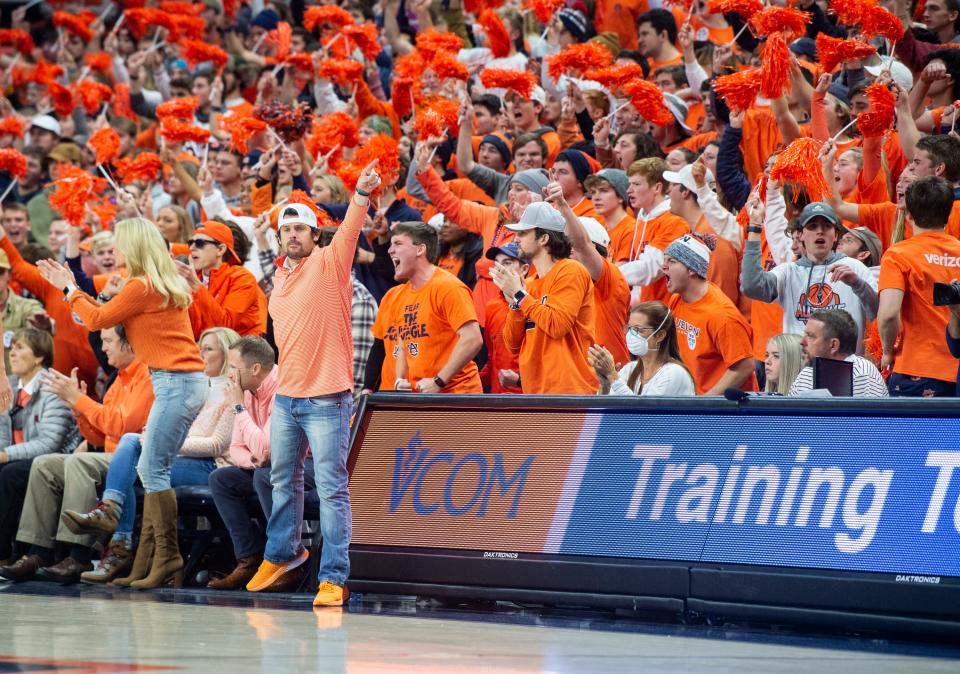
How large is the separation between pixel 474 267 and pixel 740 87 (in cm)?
250

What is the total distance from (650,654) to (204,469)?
176 inches

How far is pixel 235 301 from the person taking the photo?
1049cm

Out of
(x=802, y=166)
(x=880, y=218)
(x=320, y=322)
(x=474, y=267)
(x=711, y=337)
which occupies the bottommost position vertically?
(x=474, y=267)

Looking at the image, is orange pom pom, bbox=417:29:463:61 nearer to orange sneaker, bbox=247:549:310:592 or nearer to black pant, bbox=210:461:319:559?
black pant, bbox=210:461:319:559

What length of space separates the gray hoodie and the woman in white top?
62cm

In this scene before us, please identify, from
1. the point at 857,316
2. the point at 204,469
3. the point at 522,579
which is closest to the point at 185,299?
the point at 204,469

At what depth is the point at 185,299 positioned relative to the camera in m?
9.12

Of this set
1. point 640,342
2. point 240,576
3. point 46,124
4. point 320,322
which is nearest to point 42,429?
point 240,576

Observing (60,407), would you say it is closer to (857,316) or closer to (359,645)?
(359,645)

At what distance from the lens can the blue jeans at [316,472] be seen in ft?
25.8

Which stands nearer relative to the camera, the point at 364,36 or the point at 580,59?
the point at 580,59

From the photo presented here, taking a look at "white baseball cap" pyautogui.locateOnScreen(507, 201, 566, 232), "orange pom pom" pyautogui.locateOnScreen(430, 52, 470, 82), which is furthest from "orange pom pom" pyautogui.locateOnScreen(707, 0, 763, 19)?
"white baseball cap" pyautogui.locateOnScreen(507, 201, 566, 232)

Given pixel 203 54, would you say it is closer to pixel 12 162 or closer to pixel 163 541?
pixel 12 162

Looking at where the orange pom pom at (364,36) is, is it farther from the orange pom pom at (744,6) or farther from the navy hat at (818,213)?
the navy hat at (818,213)
